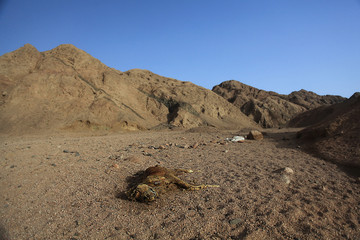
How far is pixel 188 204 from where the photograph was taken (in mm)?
3260

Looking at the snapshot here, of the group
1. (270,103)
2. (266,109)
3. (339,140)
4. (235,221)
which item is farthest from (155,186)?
(270,103)

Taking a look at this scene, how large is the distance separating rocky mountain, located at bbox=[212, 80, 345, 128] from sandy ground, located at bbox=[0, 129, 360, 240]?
31660 mm

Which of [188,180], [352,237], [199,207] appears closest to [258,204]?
[199,207]

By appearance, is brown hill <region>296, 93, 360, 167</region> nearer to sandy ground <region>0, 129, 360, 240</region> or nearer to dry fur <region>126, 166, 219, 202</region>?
sandy ground <region>0, 129, 360, 240</region>

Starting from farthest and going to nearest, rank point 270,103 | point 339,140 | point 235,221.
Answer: point 270,103, point 339,140, point 235,221

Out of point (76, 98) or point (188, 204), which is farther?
point (76, 98)

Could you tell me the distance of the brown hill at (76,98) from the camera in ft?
49.6

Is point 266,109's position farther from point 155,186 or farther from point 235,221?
point 235,221

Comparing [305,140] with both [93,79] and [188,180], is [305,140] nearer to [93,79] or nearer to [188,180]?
[188,180]

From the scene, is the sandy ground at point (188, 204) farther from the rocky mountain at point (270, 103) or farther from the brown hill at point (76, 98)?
the rocky mountain at point (270, 103)

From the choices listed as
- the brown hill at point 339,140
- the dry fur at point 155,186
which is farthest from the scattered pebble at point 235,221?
the brown hill at point 339,140

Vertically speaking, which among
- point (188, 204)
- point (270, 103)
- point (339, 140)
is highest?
point (270, 103)

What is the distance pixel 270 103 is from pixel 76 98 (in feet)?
106

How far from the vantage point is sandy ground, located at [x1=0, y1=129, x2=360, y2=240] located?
263 cm
